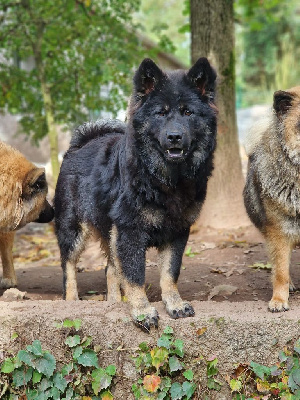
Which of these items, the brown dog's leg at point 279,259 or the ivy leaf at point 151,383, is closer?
the ivy leaf at point 151,383

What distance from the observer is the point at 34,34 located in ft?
35.0

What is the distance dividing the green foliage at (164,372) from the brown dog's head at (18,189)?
190 cm

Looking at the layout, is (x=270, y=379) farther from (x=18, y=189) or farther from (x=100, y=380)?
(x=18, y=189)

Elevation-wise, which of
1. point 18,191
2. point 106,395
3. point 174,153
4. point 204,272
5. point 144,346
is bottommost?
point 106,395

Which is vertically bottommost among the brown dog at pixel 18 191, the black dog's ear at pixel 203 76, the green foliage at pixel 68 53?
the brown dog at pixel 18 191

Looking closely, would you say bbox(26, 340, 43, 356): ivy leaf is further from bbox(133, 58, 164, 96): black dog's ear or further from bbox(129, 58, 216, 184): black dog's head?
bbox(133, 58, 164, 96): black dog's ear

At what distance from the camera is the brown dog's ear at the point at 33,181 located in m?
5.46

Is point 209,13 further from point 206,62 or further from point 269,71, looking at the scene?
point 269,71

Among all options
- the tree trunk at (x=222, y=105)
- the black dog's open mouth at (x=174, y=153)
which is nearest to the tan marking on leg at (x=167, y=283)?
the black dog's open mouth at (x=174, y=153)

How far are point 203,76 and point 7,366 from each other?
9.08ft

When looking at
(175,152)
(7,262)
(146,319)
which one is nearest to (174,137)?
(175,152)

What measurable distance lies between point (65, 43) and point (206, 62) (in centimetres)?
654

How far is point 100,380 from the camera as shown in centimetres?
437

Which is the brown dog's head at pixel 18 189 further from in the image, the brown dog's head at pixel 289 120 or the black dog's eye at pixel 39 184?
the brown dog's head at pixel 289 120
